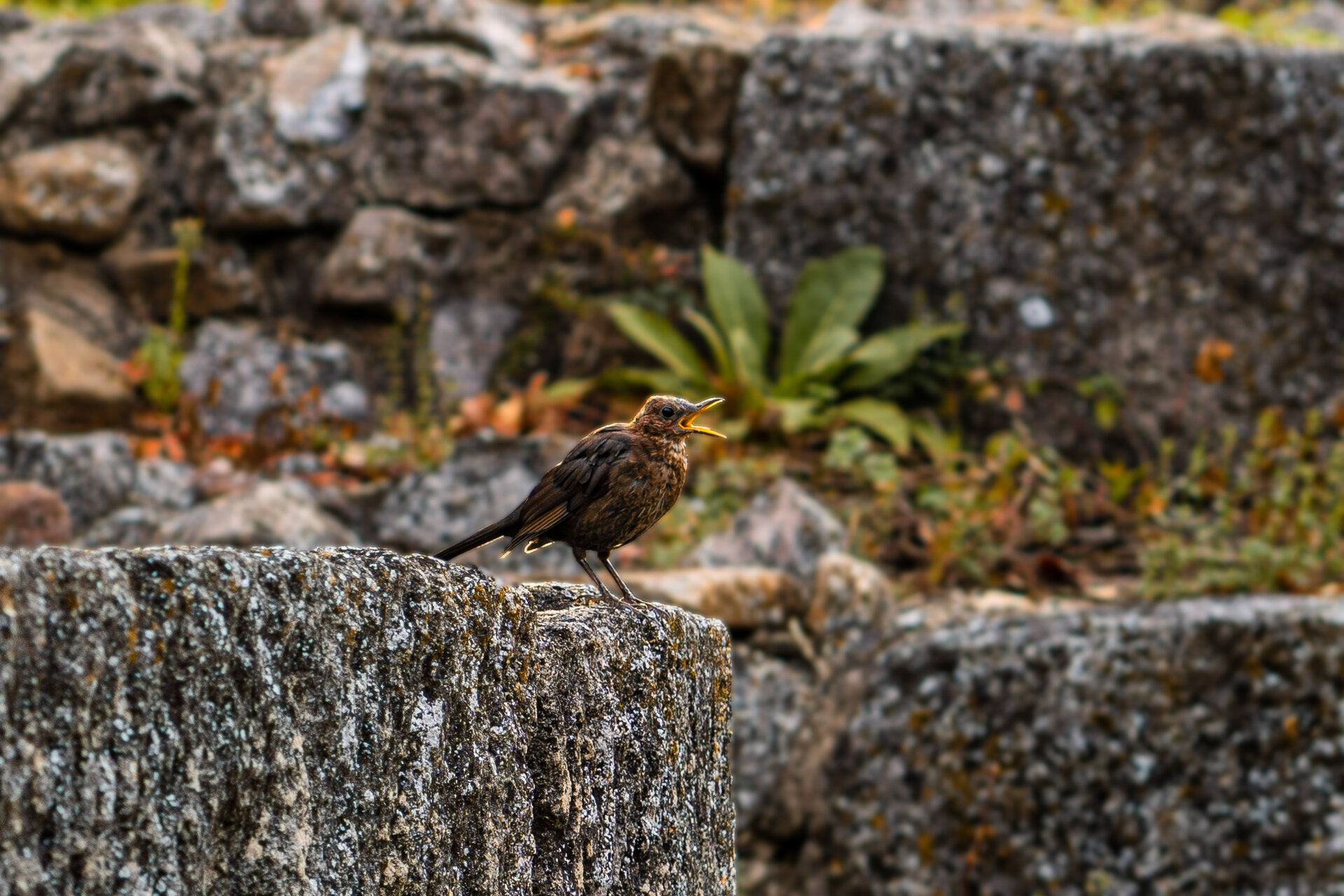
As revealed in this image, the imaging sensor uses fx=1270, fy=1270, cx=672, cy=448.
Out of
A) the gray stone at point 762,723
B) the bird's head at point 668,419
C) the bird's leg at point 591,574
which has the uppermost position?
the bird's head at point 668,419

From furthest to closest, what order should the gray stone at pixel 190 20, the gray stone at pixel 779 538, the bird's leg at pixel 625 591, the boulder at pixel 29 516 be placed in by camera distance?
the gray stone at pixel 190 20, the gray stone at pixel 779 538, the boulder at pixel 29 516, the bird's leg at pixel 625 591

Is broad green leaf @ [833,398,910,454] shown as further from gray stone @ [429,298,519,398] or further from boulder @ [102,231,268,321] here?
boulder @ [102,231,268,321]

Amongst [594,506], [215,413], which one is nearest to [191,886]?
[594,506]

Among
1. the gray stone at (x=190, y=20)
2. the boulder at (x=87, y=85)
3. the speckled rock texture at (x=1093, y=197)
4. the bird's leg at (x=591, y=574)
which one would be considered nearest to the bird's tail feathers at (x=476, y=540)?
the bird's leg at (x=591, y=574)

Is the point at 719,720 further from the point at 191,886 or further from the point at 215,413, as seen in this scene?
the point at 215,413

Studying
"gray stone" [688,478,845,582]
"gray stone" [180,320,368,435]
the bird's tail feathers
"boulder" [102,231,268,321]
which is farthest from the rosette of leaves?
the bird's tail feathers

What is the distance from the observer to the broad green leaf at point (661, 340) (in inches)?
246

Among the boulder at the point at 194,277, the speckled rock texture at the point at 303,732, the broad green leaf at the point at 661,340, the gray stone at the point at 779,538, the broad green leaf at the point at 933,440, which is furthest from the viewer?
the boulder at the point at 194,277

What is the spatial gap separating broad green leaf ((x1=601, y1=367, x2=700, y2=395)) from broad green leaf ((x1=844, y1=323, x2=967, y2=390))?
803mm

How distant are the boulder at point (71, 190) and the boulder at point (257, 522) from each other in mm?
1909

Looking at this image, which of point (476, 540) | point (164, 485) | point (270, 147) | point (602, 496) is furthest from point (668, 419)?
point (270, 147)

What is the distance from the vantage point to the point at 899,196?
647cm

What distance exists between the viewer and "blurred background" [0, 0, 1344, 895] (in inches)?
211

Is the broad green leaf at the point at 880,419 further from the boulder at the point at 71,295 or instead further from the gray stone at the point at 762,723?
the boulder at the point at 71,295
